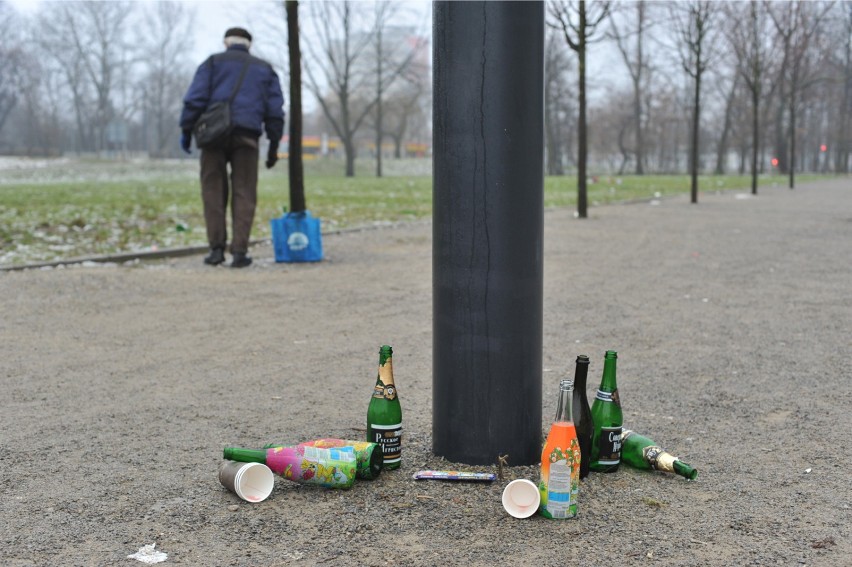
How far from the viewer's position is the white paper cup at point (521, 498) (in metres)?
2.87

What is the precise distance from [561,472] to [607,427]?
1.52 feet

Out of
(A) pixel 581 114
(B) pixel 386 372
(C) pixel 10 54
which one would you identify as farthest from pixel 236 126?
(C) pixel 10 54

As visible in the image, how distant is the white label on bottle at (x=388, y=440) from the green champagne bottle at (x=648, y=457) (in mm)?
841

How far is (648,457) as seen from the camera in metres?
3.31

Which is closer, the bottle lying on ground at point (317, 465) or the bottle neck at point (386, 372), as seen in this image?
the bottle lying on ground at point (317, 465)

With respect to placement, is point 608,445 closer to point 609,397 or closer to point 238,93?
point 609,397

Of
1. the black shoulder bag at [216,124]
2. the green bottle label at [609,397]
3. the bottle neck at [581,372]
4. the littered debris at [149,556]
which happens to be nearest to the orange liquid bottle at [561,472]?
the bottle neck at [581,372]

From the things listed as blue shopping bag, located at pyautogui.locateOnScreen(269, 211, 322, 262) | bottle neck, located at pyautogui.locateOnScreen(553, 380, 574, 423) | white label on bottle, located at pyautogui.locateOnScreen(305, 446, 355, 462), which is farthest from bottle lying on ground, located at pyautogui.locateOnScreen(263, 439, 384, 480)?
blue shopping bag, located at pyautogui.locateOnScreen(269, 211, 322, 262)

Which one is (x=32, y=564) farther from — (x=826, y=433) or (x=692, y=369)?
(x=692, y=369)

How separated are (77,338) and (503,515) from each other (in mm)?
3862

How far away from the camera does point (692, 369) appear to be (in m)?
4.98

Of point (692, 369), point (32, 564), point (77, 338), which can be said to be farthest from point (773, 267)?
point (32, 564)

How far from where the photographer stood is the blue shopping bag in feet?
31.6

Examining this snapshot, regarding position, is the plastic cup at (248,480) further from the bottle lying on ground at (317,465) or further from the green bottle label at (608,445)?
the green bottle label at (608,445)
